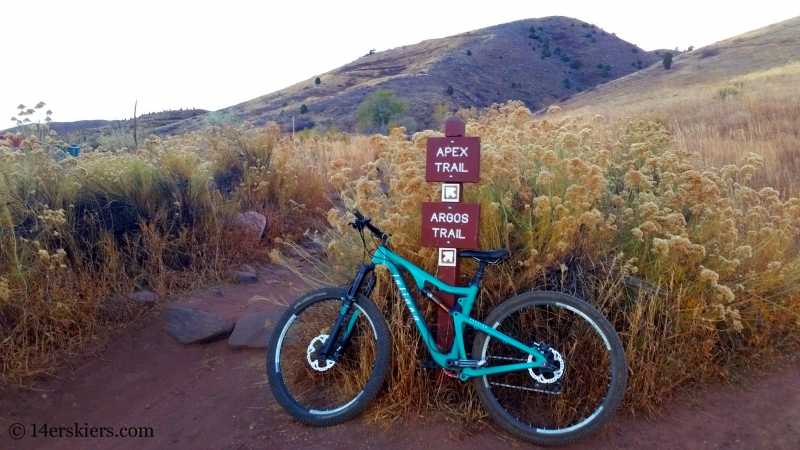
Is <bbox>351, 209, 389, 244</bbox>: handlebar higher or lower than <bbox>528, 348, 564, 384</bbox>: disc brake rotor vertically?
higher

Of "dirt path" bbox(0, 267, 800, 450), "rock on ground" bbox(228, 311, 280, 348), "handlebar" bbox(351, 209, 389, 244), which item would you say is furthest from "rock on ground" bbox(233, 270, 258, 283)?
"handlebar" bbox(351, 209, 389, 244)

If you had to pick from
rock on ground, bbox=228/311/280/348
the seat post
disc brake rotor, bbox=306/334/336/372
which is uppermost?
the seat post

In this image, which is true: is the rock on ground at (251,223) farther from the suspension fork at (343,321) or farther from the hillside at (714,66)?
the hillside at (714,66)

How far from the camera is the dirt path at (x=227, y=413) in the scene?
352 cm

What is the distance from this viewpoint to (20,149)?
6609 mm

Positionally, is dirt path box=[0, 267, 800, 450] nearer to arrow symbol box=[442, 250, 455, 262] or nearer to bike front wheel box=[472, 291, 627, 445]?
bike front wheel box=[472, 291, 627, 445]

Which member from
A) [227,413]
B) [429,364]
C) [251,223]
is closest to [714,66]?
[251,223]

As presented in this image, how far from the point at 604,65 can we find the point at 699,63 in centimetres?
1986

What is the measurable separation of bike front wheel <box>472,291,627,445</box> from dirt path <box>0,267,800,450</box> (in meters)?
0.15

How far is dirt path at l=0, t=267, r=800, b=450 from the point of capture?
3520 mm

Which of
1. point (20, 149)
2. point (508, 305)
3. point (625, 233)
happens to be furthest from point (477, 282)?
point (20, 149)

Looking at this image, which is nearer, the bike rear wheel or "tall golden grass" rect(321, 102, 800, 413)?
the bike rear wheel

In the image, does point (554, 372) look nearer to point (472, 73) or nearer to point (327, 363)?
point (327, 363)

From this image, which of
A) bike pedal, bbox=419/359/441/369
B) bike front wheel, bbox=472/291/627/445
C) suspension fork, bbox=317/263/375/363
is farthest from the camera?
suspension fork, bbox=317/263/375/363
